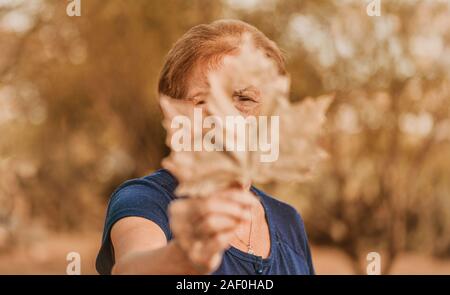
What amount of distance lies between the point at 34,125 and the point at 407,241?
198 cm

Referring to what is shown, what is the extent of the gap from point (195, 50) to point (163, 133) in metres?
2.38

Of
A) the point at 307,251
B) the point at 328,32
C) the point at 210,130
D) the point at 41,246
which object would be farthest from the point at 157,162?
the point at 210,130

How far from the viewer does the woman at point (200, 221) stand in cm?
51

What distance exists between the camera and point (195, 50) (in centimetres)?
90

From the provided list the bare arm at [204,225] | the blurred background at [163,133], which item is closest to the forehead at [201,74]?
the bare arm at [204,225]

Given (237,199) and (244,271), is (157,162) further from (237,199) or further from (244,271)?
(237,199)

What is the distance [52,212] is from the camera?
3340mm

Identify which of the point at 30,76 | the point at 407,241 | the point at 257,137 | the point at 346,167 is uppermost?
the point at 30,76

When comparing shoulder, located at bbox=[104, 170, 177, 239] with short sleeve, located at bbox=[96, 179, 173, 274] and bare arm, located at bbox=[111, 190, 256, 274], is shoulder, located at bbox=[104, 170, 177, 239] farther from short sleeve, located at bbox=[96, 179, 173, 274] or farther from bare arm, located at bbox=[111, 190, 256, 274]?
bare arm, located at bbox=[111, 190, 256, 274]

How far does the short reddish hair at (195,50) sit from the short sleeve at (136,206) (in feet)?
0.46

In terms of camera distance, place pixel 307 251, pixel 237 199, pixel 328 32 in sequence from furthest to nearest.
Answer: pixel 328 32, pixel 307 251, pixel 237 199

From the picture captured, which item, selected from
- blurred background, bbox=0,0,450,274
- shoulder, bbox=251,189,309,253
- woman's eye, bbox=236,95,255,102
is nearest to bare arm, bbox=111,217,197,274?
woman's eye, bbox=236,95,255,102

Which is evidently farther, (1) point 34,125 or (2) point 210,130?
(1) point 34,125

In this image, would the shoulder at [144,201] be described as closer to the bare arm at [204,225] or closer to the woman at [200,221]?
the woman at [200,221]
